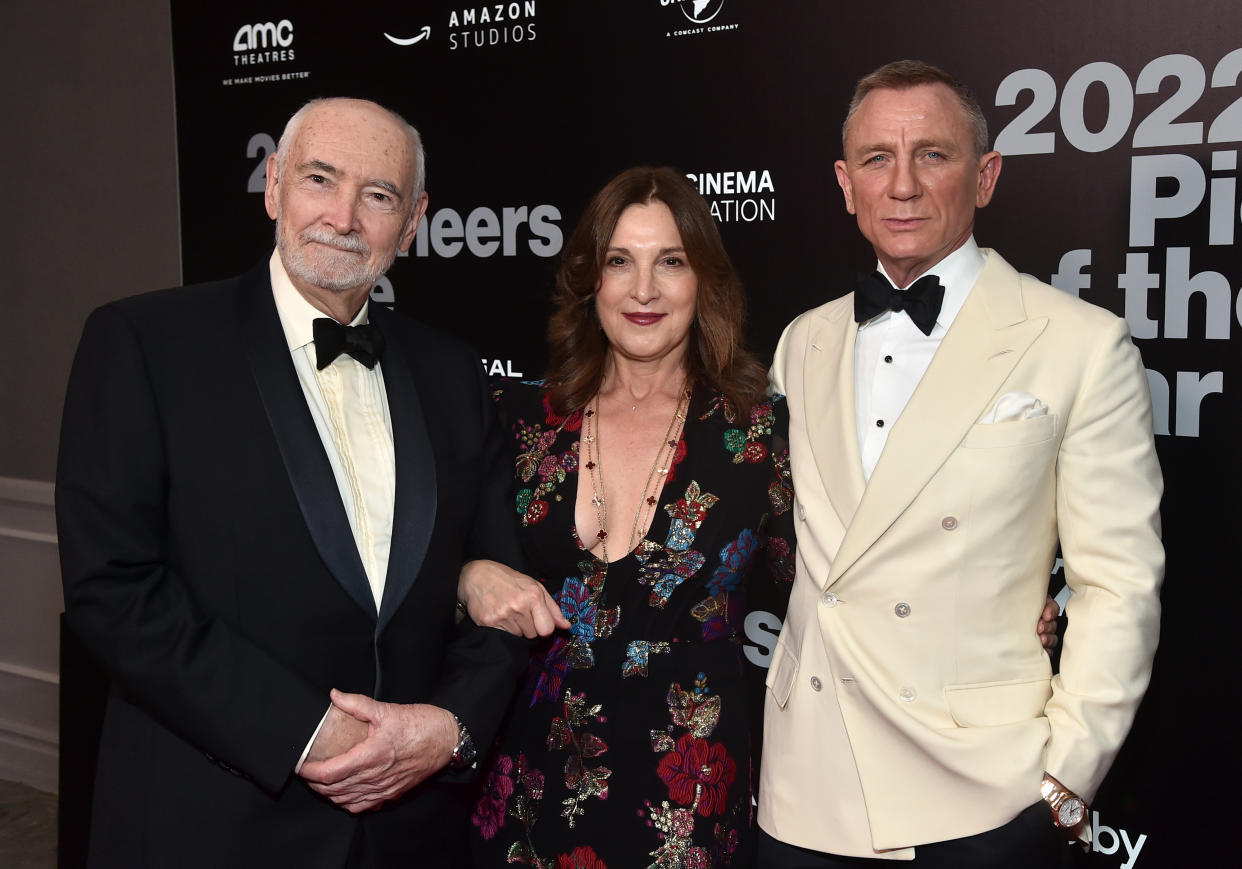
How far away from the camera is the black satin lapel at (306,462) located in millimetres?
1817

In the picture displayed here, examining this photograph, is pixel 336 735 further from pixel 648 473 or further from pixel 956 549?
pixel 956 549

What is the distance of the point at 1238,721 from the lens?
2693 millimetres

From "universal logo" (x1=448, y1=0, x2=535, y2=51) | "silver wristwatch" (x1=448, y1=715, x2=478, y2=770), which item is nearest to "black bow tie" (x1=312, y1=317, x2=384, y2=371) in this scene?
"silver wristwatch" (x1=448, y1=715, x2=478, y2=770)

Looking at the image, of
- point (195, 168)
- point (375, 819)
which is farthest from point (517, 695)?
point (195, 168)

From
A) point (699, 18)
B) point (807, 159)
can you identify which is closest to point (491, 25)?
point (699, 18)

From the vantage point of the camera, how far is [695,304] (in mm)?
2443

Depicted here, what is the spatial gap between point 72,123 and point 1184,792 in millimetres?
4627

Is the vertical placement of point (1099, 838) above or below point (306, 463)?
below

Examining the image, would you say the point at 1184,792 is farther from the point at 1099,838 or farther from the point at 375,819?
the point at 375,819

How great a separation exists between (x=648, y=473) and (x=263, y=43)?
280 cm

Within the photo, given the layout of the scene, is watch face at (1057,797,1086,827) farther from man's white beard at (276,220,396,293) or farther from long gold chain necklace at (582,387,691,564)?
man's white beard at (276,220,396,293)

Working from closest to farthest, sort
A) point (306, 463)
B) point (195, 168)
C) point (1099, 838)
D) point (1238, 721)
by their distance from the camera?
point (306, 463) < point (1238, 721) < point (1099, 838) < point (195, 168)

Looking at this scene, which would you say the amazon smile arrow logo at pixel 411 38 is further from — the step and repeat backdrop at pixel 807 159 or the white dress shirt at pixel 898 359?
the white dress shirt at pixel 898 359

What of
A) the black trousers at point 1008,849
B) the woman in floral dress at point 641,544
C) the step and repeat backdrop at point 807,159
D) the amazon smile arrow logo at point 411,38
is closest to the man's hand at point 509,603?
the woman in floral dress at point 641,544
